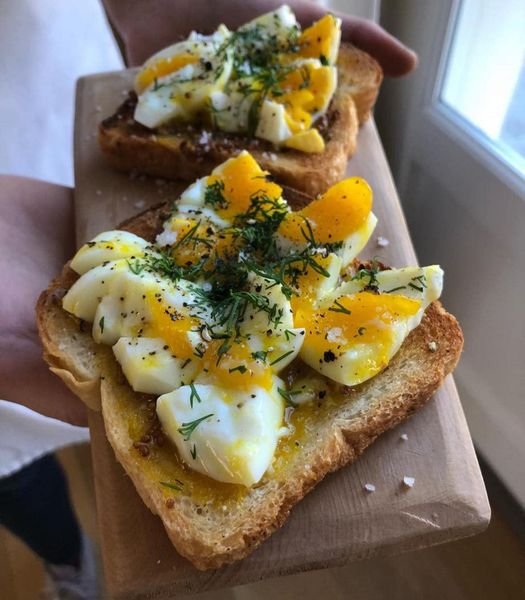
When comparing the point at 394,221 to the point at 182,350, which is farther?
the point at 394,221

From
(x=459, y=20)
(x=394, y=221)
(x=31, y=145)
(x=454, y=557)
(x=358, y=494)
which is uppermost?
(x=459, y=20)

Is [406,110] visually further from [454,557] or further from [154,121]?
[454,557]

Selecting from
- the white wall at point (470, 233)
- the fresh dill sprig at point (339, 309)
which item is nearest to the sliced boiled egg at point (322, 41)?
the white wall at point (470, 233)

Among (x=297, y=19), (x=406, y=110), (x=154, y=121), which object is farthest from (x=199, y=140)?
(x=406, y=110)

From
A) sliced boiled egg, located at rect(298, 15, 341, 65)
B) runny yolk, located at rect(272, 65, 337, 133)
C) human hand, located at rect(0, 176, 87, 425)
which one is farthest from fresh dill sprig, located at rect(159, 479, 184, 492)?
sliced boiled egg, located at rect(298, 15, 341, 65)

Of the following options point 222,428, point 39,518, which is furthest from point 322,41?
point 39,518

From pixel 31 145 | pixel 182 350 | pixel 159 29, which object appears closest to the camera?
pixel 182 350

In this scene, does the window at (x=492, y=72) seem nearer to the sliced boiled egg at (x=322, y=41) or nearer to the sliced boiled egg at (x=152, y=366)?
the sliced boiled egg at (x=322, y=41)

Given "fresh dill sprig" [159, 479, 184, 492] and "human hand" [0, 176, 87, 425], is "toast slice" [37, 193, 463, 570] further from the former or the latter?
"human hand" [0, 176, 87, 425]
